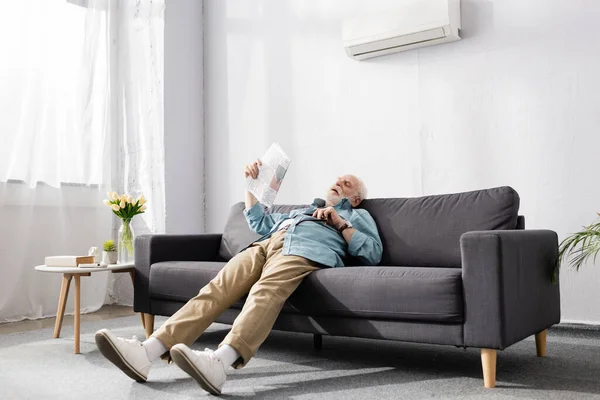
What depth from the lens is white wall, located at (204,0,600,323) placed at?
3.14m

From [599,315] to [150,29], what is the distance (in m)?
3.47

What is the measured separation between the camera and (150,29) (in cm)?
445

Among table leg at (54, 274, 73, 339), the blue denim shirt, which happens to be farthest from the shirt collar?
table leg at (54, 274, 73, 339)

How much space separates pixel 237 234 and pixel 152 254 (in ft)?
1.45

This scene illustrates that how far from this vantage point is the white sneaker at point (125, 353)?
196 cm

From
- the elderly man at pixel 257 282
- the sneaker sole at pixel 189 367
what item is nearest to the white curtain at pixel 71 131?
the elderly man at pixel 257 282

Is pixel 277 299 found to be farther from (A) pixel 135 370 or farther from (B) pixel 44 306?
(B) pixel 44 306

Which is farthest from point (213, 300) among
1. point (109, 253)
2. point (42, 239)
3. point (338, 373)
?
point (42, 239)

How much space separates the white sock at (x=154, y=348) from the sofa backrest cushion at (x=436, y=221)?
104cm

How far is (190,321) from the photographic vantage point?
2.15 meters

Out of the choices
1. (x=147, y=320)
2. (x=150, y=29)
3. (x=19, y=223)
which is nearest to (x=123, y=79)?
(x=150, y=29)

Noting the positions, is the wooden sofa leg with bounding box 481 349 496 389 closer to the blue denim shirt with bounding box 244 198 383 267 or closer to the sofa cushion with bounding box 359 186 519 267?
the sofa cushion with bounding box 359 186 519 267

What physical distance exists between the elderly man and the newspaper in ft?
0.17

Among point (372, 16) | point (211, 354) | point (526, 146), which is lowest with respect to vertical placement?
point (211, 354)
